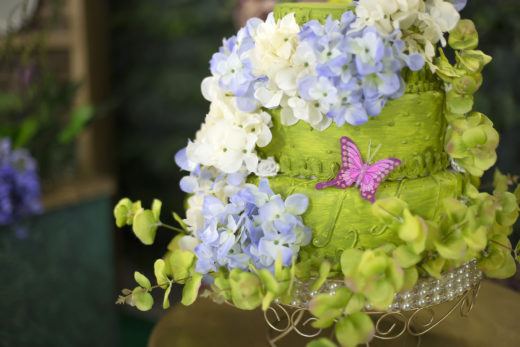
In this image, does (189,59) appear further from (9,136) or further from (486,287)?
(486,287)

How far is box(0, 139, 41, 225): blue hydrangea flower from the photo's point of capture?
1.73m

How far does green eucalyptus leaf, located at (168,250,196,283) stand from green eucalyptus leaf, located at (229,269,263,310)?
0.44 ft

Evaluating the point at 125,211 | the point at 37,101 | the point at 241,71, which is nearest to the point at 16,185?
the point at 37,101

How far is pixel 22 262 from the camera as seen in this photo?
6.32 ft

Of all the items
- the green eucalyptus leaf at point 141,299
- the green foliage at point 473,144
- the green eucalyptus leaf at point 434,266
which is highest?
the green foliage at point 473,144

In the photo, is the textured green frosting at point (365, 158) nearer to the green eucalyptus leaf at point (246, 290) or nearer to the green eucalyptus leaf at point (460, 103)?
the green eucalyptus leaf at point (460, 103)

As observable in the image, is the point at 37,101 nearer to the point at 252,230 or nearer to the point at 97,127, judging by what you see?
the point at 97,127

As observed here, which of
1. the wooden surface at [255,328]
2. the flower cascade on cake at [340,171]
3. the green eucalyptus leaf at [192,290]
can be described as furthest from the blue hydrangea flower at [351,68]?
the wooden surface at [255,328]

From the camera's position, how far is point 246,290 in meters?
0.74

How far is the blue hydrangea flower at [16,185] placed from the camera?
1729 millimetres

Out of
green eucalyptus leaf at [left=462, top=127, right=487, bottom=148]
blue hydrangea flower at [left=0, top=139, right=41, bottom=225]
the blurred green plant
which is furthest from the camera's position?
the blurred green plant

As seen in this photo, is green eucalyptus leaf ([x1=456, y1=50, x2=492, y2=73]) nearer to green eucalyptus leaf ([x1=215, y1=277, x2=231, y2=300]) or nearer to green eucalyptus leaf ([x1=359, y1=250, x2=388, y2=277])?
green eucalyptus leaf ([x1=359, y1=250, x2=388, y2=277])

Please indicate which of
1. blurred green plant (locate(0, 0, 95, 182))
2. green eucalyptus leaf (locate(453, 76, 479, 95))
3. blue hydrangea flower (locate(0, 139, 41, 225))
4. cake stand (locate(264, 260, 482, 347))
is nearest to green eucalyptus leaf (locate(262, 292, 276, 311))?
cake stand (locate(264, 260, 482, 347))

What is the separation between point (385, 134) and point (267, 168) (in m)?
0.20
